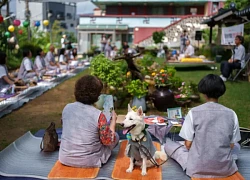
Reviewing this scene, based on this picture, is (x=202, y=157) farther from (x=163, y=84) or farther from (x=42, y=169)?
(x=163, y=84)

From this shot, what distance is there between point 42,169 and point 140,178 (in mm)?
1096

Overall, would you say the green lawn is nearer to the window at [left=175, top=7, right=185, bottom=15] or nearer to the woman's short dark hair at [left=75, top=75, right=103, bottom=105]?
the woman's short dark hair at [left=75, top=75, right=103, bottom=105]

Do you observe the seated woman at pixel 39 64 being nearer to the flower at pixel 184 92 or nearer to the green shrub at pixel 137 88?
the green shrub at pixel 137 88

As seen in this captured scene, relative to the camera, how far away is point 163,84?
7176 mm

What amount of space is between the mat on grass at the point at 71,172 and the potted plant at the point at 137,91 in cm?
325

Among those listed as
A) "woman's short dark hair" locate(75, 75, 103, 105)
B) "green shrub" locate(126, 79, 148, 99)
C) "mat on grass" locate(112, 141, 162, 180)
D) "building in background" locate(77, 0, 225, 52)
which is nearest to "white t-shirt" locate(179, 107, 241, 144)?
"mat on grass" locate(112, 141, 162, 180)

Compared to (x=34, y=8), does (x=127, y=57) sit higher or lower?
lower

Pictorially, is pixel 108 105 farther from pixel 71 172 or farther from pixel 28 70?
pixel 28 70

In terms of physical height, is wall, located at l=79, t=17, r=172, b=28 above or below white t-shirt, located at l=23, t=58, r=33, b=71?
above

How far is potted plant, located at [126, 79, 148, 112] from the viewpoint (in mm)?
6961

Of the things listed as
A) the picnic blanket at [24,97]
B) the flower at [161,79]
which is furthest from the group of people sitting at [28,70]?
the flower at [161,79]

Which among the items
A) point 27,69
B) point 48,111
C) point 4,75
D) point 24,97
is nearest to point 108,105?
point 48,111

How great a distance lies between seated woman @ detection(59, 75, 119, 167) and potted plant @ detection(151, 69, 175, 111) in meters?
3.38

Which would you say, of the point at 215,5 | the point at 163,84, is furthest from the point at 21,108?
the point at 215,5
